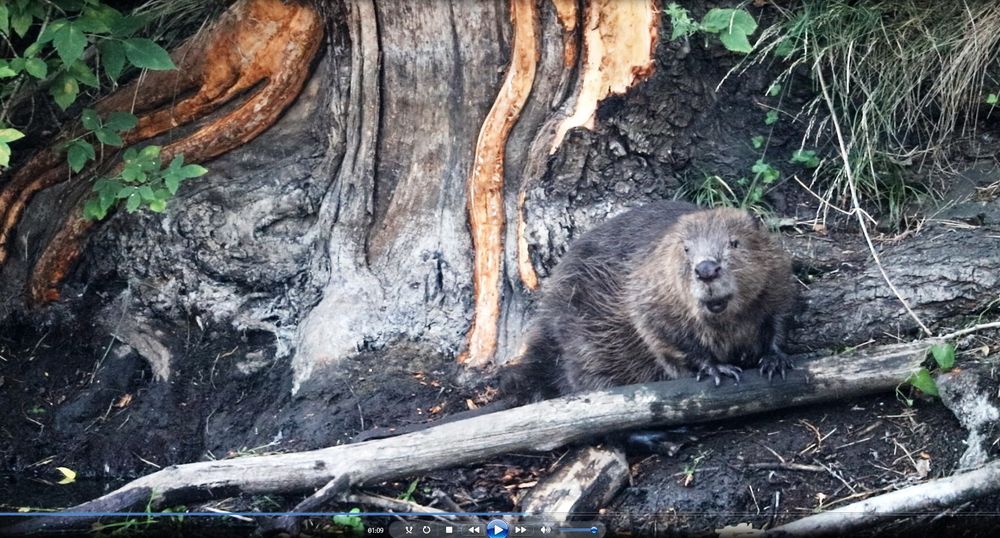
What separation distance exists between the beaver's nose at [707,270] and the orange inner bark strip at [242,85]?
1.67 metres

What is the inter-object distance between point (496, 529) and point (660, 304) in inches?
44.9

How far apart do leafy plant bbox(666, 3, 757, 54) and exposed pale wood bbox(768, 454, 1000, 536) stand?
138 centimetres

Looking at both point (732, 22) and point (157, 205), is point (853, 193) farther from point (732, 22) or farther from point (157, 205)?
point (157, 205)

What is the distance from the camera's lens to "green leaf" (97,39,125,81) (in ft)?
12.6

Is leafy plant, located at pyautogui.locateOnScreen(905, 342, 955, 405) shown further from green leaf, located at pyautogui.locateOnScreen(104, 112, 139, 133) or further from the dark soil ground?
green leaf, located at pyautogui.locateOnScreen(104, 112, 139, 133)

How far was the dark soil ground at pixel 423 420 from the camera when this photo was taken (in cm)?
331

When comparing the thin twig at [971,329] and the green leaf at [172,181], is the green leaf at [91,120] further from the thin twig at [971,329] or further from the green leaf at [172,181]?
the thin twig at [971,329]

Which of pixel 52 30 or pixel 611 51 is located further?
pixel 611 51

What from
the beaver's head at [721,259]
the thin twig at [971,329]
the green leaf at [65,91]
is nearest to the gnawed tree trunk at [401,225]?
the thin twig at [971,329]

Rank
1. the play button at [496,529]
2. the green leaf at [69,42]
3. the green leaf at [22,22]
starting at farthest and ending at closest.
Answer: the green leaf at [22,22], the green leaf at [69,42], the play button at [496,529]

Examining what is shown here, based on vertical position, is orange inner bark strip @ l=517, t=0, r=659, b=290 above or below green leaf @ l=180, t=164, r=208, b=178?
above

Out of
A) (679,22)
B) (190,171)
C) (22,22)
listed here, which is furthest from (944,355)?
(22,22)

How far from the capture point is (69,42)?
3652 mm

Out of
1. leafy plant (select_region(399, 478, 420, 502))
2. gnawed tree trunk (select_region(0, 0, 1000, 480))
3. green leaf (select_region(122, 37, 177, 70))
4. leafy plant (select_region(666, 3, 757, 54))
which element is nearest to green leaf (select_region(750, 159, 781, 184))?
gnawed tree trunk (select_region(0, 0, 1000, 480))
